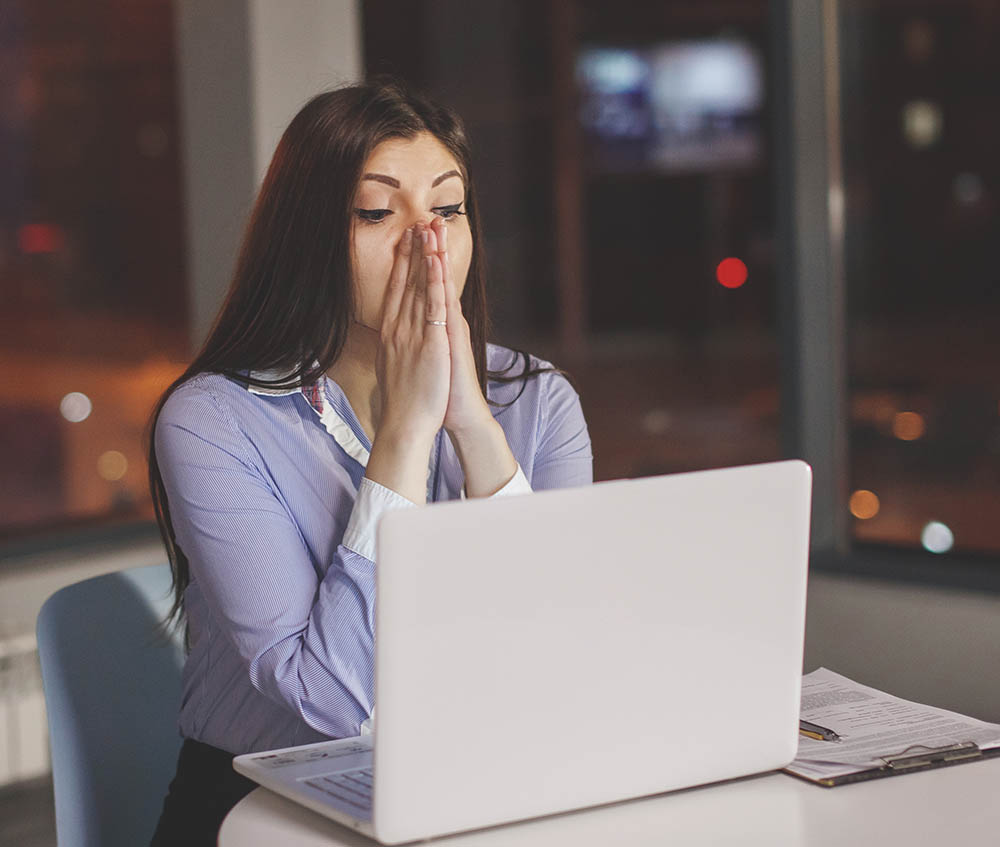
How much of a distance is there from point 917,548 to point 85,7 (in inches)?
106

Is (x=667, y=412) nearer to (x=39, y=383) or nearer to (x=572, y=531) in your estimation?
(x=39, y=383)

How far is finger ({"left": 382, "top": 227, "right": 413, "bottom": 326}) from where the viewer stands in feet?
4.74

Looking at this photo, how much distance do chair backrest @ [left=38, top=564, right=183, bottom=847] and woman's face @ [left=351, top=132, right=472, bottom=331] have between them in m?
0.48

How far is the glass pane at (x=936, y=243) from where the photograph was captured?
22.3 feet

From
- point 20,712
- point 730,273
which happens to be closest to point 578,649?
point 20,712

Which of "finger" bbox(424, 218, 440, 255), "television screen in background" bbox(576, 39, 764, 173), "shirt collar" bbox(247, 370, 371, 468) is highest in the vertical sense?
"television screen in background" bbox(576, 39, 764, 173)

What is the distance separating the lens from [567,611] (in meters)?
0.92

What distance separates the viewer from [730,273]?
1101 centimetres

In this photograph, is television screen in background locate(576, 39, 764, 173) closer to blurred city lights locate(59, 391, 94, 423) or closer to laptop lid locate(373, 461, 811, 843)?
blurred city lights locate(59, 391, 94, 423)

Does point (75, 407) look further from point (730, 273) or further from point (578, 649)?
point (730, 273)

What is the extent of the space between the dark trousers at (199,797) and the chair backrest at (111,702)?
3.7 inches

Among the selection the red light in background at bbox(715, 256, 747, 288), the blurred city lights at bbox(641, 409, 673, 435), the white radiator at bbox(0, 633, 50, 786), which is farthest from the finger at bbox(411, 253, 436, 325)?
the red light in background at bbox(715, 256, 747, 288)

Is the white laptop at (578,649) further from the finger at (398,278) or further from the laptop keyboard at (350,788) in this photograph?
the finger at (398,278)

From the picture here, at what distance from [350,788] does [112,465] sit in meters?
2.68
